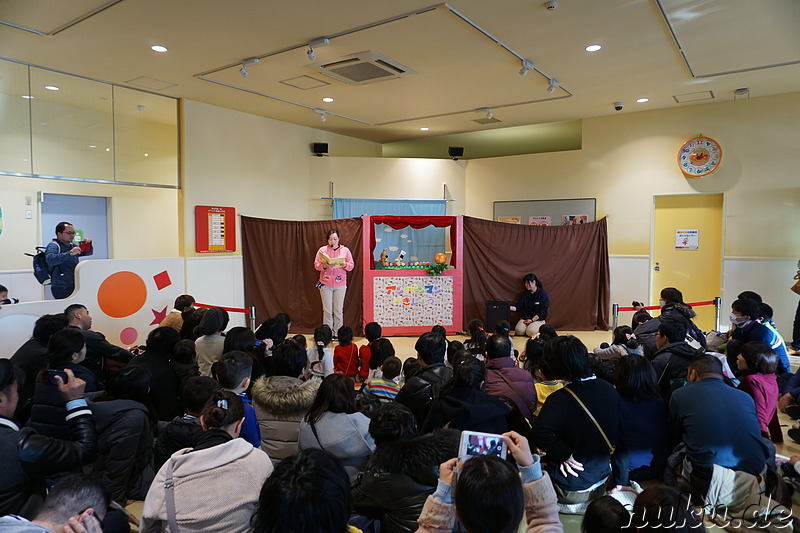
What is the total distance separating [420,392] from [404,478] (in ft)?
3.21

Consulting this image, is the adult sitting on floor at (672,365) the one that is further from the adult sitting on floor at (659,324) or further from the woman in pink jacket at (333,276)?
the woman in pink jacket at (333,276)

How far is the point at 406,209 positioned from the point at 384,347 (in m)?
5.73

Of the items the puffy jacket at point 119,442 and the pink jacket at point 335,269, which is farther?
the pink jacket at point 335,269

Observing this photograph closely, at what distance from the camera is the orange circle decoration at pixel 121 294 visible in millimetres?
5797

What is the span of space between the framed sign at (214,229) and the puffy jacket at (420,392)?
528 centimetres

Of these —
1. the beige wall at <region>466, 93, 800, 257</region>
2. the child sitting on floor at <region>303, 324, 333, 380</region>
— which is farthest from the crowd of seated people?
the beige wall at <region>466, 93, 800, 257</region>


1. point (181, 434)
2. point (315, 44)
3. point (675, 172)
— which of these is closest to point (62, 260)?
point (315, 44)

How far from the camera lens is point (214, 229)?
7375mm

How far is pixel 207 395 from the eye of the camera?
233 centimetres

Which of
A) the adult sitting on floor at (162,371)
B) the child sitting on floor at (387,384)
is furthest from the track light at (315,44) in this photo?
the child sitting on floor at (387,384)

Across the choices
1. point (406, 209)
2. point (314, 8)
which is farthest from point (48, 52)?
point (406, 209)

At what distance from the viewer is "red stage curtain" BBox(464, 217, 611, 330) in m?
7.93

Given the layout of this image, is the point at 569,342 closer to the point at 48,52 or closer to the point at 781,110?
the point at 48,52

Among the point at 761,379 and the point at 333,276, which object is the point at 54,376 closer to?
the point at 761,379
